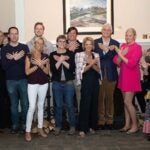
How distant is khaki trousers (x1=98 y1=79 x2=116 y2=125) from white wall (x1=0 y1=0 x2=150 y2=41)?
8.19 ft

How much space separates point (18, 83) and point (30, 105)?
37 centimetres

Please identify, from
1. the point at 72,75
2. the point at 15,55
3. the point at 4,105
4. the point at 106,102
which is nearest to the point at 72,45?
the point at 72,75

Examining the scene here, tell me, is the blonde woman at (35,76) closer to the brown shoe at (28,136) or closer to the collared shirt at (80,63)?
the brown shoe at (28,136)

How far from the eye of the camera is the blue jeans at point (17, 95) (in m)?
5.61

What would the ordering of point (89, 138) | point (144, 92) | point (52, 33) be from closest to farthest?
point (89, 138), point (144, 92), point (52, 33)

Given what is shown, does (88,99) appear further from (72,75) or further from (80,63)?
(80,63)

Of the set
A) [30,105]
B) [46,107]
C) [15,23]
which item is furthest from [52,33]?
[30,105]

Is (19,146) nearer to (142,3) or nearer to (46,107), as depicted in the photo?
(46,107)

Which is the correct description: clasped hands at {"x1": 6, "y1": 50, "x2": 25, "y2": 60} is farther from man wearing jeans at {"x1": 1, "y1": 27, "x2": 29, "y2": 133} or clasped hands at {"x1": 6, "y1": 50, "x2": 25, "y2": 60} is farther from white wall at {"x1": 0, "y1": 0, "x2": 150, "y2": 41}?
white wall at {"x1": 0, "y1": 0, "x2": 150, "y2": 41}

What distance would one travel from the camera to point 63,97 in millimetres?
5777

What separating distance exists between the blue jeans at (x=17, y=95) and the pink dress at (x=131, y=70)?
53.3 inches

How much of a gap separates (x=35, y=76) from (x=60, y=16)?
120 inches

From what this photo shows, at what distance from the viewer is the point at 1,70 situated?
5.69 m

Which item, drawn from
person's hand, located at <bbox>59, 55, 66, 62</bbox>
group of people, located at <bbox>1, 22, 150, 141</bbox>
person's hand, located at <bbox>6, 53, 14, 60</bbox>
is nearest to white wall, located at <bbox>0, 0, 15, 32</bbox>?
group of people, located at <bbox>1, 22, 150, 141</bbox>
